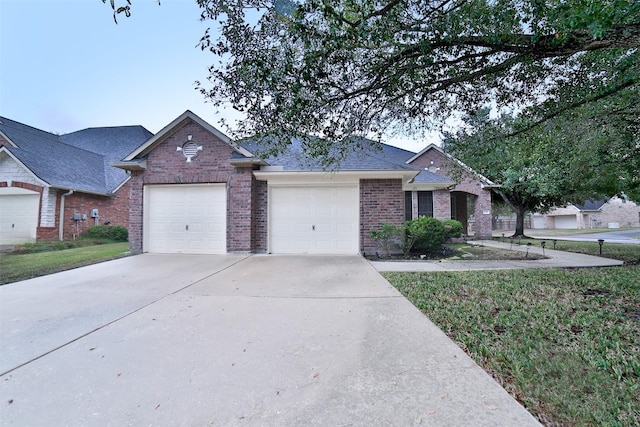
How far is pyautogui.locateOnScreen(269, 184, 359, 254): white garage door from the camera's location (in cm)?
889

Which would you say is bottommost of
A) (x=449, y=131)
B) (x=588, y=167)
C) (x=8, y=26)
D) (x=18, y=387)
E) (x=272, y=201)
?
(x=18, y=387)

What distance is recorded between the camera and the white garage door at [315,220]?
8891mm

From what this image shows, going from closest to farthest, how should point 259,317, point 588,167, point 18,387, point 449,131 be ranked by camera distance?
1. point 18,387
2. point 259,317
3. point 449,131
4. point 588,167

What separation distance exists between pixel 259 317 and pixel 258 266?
3.37 m

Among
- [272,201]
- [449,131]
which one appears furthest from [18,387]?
[449,131]

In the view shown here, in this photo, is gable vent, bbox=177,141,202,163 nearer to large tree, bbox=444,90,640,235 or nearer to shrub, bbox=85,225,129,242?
large tree, bbox=444,90,640,235

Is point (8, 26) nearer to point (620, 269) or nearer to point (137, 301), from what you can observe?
point (137, 301)

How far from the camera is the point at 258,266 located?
6.71 m

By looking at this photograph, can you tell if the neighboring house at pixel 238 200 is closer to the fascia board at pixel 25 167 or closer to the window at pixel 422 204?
the window at pixel 422 204

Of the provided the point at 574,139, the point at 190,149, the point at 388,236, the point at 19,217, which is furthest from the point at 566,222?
the point at 19,217

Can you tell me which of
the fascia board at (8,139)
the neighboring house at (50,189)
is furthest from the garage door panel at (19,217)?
the fascia board at (8,139)

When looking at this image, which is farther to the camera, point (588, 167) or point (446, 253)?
point (446, 253)

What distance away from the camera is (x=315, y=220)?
29.2ft

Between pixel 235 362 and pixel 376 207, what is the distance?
7131 mm
